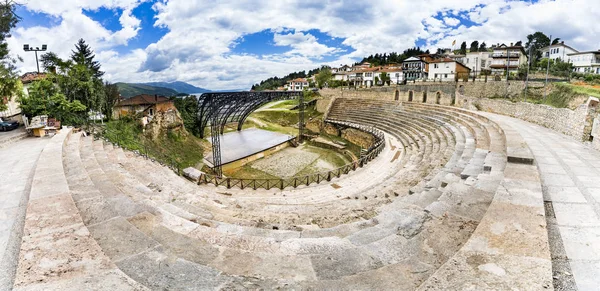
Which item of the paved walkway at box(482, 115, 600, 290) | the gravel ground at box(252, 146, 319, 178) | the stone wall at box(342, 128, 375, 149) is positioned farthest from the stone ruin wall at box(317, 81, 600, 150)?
the gravel ground at box(252, 146, 319, 178)

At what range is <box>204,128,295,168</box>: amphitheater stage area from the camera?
74.9 feet

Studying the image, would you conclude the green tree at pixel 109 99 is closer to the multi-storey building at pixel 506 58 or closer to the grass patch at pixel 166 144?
the grass patch at pixel 166 144

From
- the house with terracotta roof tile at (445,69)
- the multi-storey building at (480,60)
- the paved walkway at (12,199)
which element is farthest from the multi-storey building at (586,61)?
the paved walkway at (12,199)

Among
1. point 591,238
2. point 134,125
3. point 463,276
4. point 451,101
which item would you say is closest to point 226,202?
point 463,276

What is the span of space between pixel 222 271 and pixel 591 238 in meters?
4.95

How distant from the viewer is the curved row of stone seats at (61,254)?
106 inches

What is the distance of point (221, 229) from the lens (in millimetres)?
4805

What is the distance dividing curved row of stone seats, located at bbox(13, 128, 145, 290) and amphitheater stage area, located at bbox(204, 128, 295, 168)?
17006mm

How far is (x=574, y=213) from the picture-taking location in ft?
15.0

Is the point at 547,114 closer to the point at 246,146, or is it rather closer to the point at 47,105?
the point at 246,146

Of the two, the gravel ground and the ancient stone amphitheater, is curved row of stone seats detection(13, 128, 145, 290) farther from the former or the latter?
the gravel ground

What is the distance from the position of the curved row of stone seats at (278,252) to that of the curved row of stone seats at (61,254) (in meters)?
0.15

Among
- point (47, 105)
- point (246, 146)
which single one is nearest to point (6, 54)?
point (47, 105)

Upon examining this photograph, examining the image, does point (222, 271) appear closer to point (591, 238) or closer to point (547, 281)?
point (547, 281)
